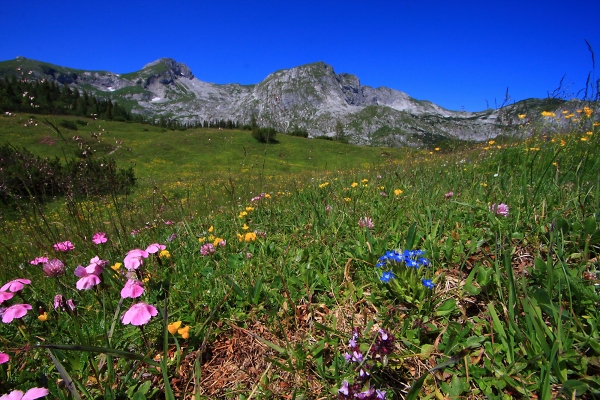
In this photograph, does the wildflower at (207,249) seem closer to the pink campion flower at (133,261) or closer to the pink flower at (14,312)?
the pink campion flower at (133,261)

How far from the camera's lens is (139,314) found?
1634 millimetres

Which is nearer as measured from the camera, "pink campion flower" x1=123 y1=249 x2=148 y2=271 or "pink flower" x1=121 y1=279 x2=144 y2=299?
"pink flower" x1=121 y1=279 x2=144 y2=299

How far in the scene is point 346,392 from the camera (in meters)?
1.31

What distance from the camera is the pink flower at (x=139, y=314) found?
1.59 meters

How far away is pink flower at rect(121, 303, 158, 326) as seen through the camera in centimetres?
159

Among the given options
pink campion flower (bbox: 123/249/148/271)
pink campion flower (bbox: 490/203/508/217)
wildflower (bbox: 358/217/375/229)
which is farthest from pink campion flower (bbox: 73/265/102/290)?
pink campion flower (bbox: 490/203/508/217)

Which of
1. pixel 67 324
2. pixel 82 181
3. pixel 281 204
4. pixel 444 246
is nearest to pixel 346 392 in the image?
pixel 444 246

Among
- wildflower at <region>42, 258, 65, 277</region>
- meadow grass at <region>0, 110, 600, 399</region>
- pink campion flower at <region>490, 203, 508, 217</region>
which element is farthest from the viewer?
pink campion flower at <region>490, 203, 508, 217</region>

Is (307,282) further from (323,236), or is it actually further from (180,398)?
(180,398)

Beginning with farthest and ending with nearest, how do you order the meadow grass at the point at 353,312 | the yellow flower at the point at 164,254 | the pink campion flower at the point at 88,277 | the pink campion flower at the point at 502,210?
1. the yellow flower at the point at 164,254
2. the pink campion flower at the point at 502,210
3. the pink campion flower at the point at 88,277
4. the meadow grass at the point at 353,312

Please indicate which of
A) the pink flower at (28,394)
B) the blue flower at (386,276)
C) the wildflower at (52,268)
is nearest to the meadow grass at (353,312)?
the blue flower at (386,276)

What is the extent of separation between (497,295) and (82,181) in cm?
461

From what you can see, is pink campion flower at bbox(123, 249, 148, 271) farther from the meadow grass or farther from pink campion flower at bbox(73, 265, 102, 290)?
pink campion flower at bbox(73, 265, 102, 290)

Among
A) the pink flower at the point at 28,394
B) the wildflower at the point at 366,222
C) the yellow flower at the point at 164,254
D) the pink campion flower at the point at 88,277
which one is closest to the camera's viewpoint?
the pink flower at the point at 28,394
